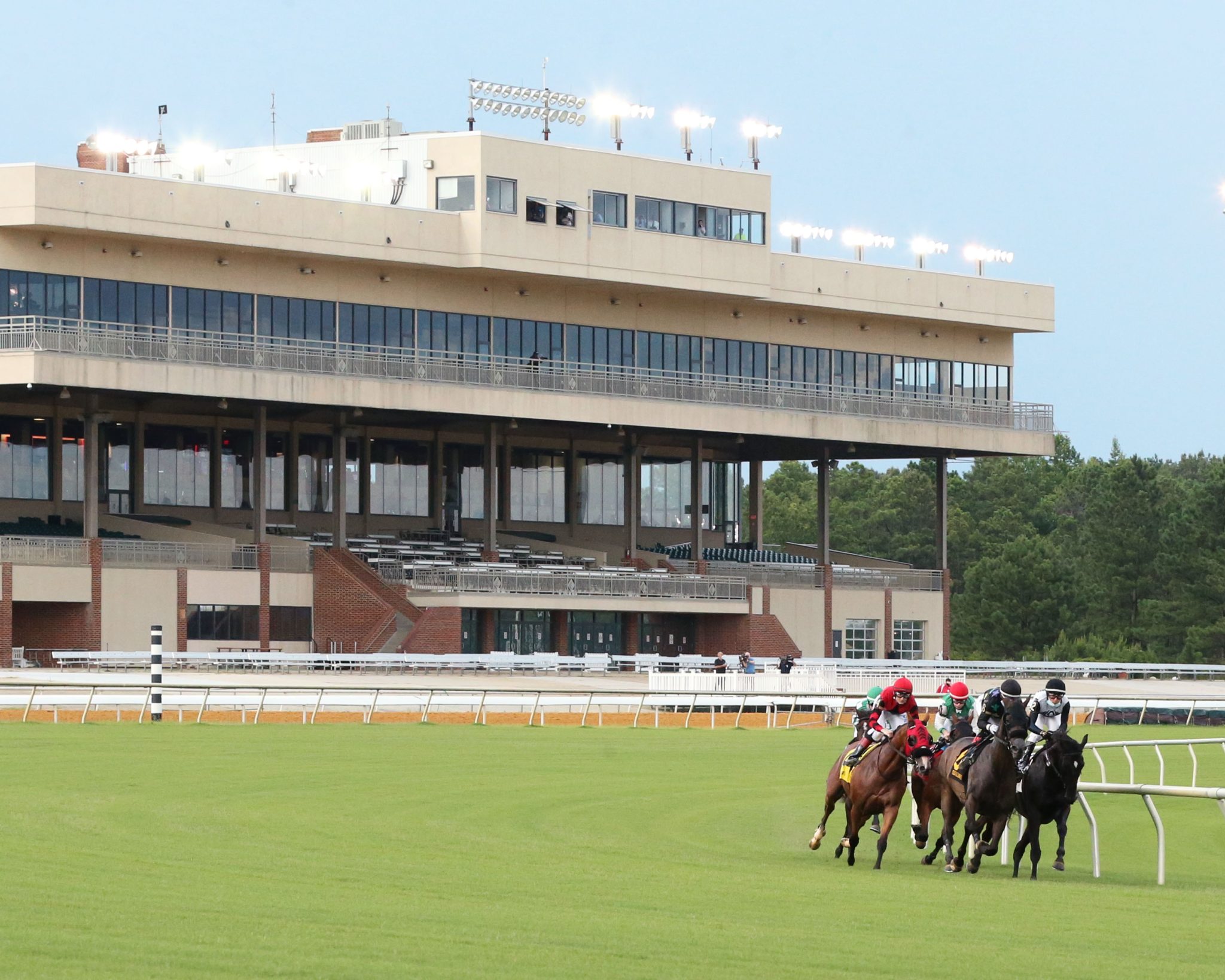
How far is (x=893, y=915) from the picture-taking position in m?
13.8

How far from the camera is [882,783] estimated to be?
56.6 ft

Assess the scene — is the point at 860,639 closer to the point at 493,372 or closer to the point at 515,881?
the point at 493,372

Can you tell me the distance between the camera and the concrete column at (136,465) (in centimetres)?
6419

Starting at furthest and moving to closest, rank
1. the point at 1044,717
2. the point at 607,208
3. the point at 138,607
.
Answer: the point at 607,208 → the point at 138,607 → the point at 1044,717

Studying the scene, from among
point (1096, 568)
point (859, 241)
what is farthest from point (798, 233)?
point (1096, 568)

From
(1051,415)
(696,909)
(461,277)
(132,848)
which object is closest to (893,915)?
(696,909)

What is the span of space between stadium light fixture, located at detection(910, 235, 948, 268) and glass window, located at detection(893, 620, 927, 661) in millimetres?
12723

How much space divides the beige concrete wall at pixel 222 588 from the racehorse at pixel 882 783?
41844 millimetres

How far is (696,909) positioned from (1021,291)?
66.6 m

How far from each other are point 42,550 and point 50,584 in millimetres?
Result: 891

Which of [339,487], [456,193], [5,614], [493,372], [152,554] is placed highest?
[456,193]

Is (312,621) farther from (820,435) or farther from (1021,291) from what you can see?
(1021,291)

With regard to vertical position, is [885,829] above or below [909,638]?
above

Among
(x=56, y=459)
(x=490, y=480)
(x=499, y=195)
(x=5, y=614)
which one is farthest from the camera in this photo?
(x=490, y=480)
